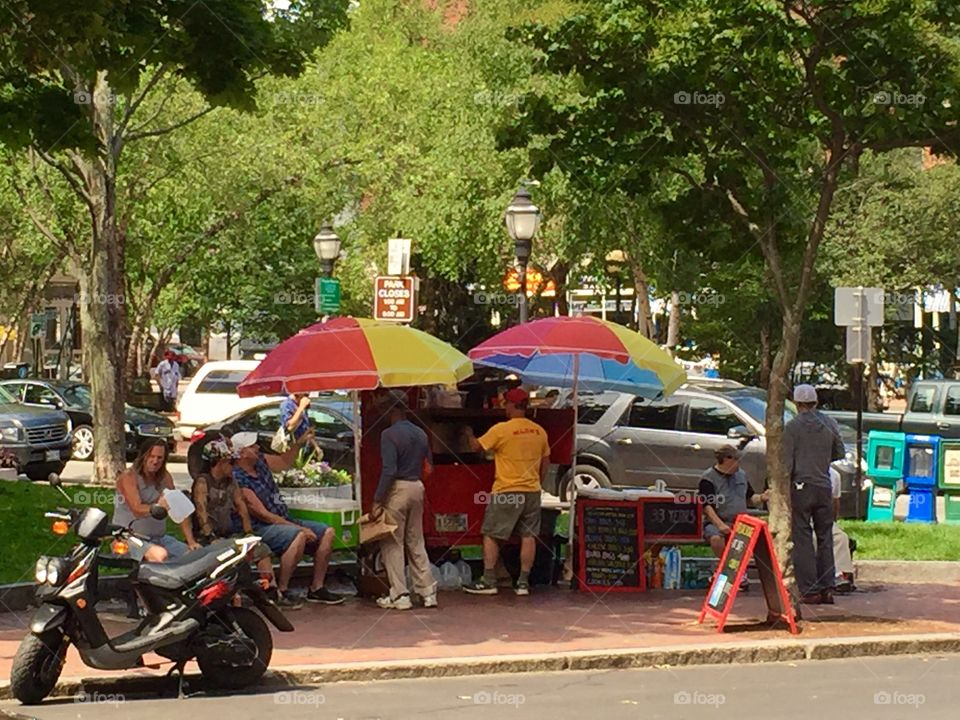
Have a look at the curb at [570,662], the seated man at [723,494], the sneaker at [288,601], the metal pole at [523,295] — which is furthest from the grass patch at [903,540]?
the sneaker at [288,601]

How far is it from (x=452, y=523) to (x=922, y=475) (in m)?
9.01

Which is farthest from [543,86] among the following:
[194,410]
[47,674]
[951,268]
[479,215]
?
[47,674]

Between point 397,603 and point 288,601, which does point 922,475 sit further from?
point 288,601

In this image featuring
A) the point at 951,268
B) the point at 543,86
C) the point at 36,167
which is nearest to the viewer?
the point at 36,167

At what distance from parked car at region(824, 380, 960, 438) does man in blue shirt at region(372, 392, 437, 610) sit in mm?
16218

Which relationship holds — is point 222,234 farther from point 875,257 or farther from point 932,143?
point 932,143

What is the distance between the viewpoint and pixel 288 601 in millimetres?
14898

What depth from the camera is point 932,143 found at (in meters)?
15.3

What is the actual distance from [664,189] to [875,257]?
41.6 ft

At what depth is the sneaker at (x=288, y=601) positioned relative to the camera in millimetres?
14771

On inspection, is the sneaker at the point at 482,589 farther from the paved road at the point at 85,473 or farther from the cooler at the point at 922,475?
the paved road at the point at 85,473

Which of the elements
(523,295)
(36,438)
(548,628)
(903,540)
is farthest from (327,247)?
(548,628)

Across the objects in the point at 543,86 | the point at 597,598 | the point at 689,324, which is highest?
the point at 543,86

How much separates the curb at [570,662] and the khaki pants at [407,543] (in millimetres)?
2783
